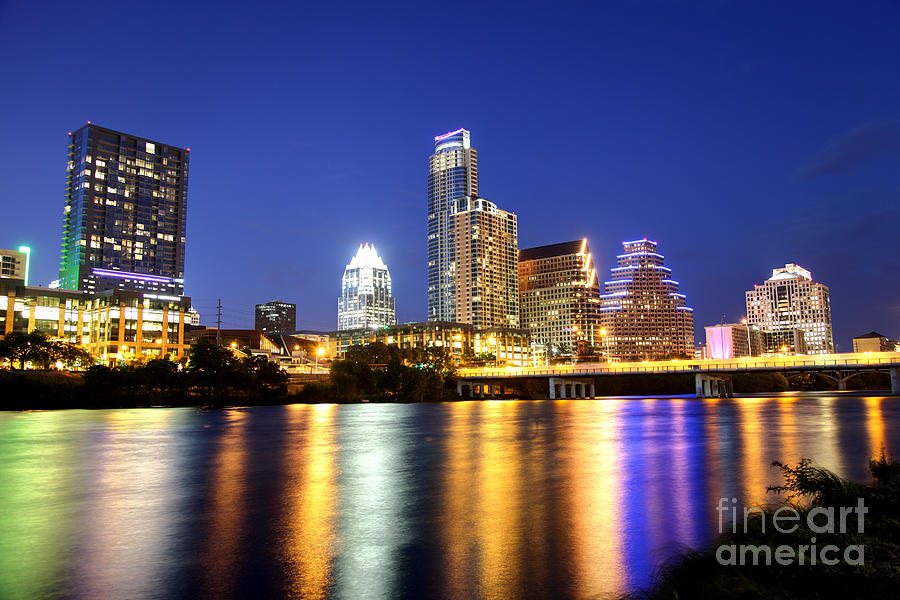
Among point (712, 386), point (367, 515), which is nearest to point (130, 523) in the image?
point (367, 515)

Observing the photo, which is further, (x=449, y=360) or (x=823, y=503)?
(x=449, y=360)

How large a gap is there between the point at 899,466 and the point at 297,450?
32.5 m

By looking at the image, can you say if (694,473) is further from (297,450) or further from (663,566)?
(297,450)

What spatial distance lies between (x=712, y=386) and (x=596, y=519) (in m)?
181

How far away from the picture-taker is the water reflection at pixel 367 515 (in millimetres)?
12523

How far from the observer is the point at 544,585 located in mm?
11906

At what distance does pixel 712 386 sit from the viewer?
183 metres

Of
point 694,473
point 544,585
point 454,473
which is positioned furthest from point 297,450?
point 544,585

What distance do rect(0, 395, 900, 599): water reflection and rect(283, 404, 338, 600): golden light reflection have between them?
72 mm

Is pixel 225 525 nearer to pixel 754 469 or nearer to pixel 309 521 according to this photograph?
pixel 309 521

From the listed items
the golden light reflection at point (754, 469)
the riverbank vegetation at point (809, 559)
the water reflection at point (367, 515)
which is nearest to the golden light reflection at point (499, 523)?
the water reflection at point (367, 515)

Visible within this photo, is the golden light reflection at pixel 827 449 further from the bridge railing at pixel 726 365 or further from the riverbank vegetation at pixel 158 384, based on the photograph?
the bridge railing at pixel 726 365

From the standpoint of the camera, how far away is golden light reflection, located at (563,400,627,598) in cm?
1240

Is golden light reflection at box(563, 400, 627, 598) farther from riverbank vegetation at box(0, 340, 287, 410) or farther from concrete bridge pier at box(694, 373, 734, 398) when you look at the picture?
concrete bridge pier at box(694, 373, 734, 398)
